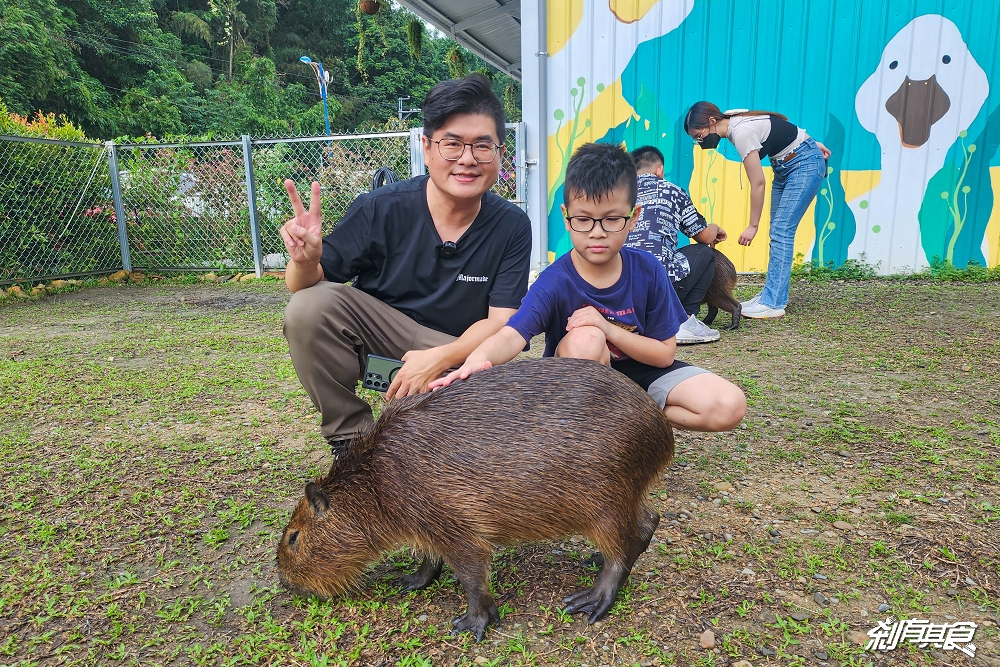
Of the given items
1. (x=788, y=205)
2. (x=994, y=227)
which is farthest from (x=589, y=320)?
(x=994, y=227)

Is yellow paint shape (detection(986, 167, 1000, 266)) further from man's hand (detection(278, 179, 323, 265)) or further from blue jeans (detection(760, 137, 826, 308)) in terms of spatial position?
man's hand (detection(278, 179, 323, 265))

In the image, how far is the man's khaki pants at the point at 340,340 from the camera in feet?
7.55

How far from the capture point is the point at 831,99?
6.70 m

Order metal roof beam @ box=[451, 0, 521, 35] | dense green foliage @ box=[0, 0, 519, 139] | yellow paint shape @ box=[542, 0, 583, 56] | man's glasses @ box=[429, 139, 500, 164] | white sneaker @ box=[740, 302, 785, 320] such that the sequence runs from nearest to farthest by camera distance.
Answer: man's glasses @ box=[429, 139, 500, 164], white sneaker @ box=[740, 302, 785, 320], yellow paint shape @ box=[542, 0, 583, 56], metal roof beam @ box=[451, 0, 521, 35], dense green foliage @ box=[0, 0, 519, 139]

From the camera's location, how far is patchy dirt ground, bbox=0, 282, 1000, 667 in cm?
168

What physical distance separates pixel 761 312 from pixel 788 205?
2.87 ft

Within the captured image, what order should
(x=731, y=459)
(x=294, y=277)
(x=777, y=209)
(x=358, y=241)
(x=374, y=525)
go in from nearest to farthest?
(x=374, y=525) → (x=294, y=277) → (x=358, y=241) → (x=731, y=459) → (x=777, y=209)

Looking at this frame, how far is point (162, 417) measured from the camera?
10.9 feet

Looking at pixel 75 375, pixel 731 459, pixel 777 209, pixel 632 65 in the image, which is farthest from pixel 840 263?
pixel 75 375

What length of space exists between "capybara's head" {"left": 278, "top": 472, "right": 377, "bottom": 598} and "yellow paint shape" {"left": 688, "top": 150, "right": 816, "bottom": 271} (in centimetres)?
611

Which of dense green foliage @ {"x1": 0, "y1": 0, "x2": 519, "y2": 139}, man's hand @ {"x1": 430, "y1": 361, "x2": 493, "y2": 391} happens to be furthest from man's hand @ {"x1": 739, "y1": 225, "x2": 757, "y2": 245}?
dense green foliage @ {"x1": 0, "y1": 0, "x2": 519, "y2": 139}

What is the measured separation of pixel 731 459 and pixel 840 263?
516cm

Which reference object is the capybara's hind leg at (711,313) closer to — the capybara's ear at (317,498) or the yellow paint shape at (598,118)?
the yellow paint shape at (598,118)

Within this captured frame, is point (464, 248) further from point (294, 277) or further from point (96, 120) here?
point (96, 120)
